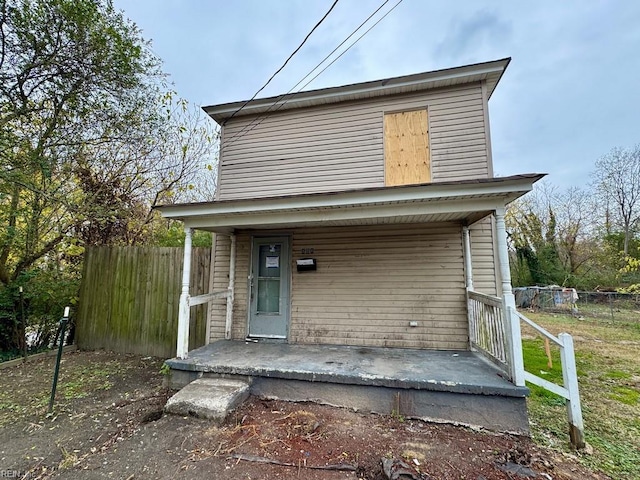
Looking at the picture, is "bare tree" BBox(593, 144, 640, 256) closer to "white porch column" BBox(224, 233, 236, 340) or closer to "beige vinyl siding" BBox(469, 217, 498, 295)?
"beige vinyl siding" BBox(469, 217, 498, 295)

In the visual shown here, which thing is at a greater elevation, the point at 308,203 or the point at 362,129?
the point at 362,129

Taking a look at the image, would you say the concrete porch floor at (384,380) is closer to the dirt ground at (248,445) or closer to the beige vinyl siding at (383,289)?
the dirt ground at (248,445)

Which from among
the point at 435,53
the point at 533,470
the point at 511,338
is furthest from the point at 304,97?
the point at 533,470

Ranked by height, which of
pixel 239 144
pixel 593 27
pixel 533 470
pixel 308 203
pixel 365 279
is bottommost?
pixel 533 470

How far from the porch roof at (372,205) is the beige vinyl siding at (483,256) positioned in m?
0.31

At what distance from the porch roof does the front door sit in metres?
1.14

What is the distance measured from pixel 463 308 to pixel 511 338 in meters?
1.47

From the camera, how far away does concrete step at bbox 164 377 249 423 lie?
10.1ft

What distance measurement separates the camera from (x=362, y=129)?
527 centimetres

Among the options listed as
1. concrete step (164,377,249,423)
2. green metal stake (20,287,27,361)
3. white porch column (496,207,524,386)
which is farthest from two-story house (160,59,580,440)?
green metal stake (20,287,27,361)

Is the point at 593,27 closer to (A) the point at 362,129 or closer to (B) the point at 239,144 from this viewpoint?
(A) the point at 362,129

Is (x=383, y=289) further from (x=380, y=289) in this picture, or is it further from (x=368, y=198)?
(x=368, y=198)

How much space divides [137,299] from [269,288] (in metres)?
2.86

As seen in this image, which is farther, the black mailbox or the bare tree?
the bare tree
